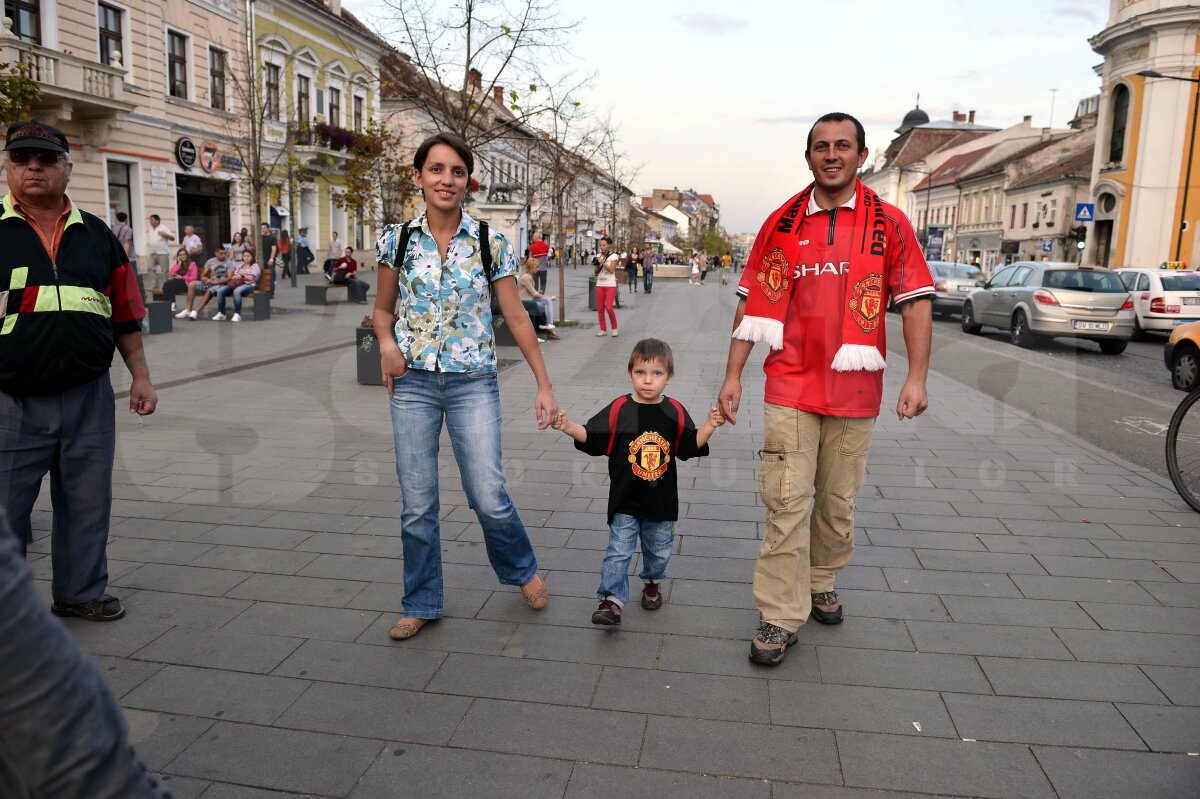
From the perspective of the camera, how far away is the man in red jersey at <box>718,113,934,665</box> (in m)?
3.43

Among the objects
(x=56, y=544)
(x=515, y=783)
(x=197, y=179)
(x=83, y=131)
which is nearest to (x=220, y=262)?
(x=83, y=131)

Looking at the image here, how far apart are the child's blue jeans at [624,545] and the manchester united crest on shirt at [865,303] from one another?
112 cm

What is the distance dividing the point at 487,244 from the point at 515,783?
1.98 m

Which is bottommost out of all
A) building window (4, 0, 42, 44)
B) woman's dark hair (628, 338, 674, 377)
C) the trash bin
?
the trash bin

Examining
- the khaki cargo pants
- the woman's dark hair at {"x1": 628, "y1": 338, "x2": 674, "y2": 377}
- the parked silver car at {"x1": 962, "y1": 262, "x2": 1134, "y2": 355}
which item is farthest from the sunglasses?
the parked silver car at {"x1": 962, "y1": 262, "x2": 1134, "y2": 355}

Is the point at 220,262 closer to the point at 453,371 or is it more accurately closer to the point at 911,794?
the point at 453,371

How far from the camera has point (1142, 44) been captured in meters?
39.6

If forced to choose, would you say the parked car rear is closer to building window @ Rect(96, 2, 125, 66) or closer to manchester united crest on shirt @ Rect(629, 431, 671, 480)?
manchester united crest on shirt @ Rect(629, 431, 671, 480)

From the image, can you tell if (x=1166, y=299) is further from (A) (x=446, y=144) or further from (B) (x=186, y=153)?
(B) (x=186, y=153)

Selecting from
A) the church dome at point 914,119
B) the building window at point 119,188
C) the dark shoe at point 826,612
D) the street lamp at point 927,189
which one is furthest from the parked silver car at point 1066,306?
the church dome at point 914,119

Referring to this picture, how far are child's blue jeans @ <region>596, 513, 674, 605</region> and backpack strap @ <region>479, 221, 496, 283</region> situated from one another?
1114 millimetres

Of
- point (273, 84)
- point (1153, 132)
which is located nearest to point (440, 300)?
point (273, 84)

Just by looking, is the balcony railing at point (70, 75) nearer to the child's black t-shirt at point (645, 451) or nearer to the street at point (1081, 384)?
the street at point (1081, 384)

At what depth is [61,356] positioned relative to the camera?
3570mm
